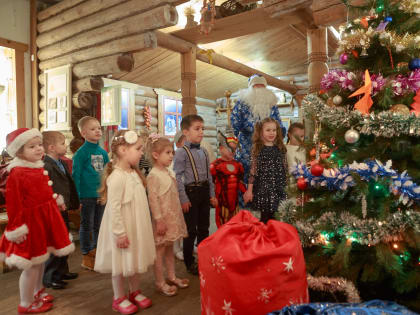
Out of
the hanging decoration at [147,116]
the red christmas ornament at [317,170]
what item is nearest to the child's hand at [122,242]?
the red christmas ornament at [317,170]

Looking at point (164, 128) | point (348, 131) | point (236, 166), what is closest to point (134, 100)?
point (164, 128)

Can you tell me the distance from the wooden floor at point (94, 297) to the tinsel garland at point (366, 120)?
1713 mm

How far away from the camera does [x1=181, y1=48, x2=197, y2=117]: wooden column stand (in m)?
5.88

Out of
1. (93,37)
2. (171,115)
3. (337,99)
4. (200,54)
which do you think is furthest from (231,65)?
(337,99)

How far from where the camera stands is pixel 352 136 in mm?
1863

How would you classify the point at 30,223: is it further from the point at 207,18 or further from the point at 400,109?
the point at 207,18

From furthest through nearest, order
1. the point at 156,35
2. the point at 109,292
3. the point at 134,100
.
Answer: the point at 134,100 → the point at 156,35 → the point at 109,292

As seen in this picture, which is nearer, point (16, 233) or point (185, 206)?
point (16, 233)

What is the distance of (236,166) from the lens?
146 inches

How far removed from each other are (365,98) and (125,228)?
6.10ft

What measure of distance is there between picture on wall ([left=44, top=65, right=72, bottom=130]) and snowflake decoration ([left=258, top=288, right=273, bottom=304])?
5494 mm

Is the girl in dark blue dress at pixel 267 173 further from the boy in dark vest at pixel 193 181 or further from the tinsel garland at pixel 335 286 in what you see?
the tinsel garland at pixel 335 286

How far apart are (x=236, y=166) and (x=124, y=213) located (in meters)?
1.60

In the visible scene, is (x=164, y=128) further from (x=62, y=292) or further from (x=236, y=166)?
(x=62, y=292)
